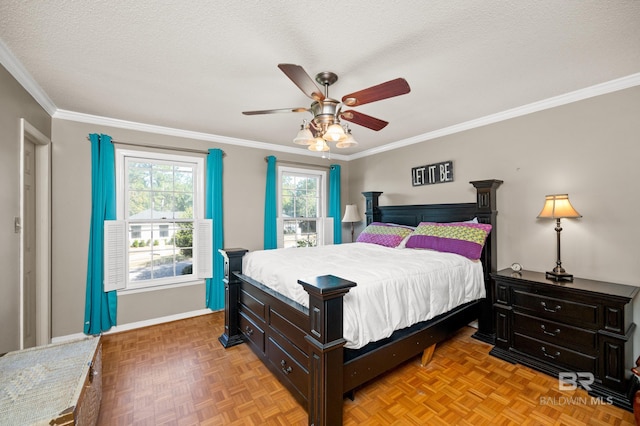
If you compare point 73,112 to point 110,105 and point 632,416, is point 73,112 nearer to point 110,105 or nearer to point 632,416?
point 110,105

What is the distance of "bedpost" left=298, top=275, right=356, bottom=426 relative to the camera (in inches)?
61.7

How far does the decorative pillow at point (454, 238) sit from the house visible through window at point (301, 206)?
1918mm

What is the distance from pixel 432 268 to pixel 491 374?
101 centimetres

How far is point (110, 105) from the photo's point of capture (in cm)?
283

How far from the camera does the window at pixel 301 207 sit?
4.55 meters

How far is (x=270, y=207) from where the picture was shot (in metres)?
4.27

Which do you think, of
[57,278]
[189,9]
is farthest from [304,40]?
[57,278]

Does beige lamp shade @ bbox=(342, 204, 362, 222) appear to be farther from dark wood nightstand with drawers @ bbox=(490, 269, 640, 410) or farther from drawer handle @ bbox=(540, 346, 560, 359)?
drawer handle @ bbox=(540, 346, 560, 359)

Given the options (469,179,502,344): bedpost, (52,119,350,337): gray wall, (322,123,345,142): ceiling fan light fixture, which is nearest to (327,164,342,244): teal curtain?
(52,119,350,337): gray wall

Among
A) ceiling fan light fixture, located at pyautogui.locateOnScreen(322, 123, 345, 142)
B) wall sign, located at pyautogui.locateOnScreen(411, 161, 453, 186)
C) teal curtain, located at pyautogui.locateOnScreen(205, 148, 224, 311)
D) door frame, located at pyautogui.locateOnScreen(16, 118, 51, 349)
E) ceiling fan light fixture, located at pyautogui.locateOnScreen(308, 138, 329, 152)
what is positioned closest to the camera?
ceiling fan light fixture, located at pyautogui.locateOnScreen(322, 123, 345, 142)

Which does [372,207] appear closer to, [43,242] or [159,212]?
[159,212]

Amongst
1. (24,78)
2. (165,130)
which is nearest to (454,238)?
(165,130)

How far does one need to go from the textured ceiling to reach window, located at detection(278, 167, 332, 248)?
73.2 inches

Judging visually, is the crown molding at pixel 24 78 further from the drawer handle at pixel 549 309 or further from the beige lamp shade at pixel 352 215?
the drawer handle at pixel 549 309
